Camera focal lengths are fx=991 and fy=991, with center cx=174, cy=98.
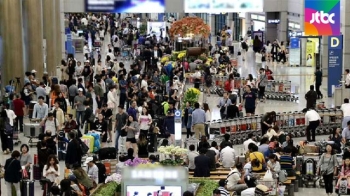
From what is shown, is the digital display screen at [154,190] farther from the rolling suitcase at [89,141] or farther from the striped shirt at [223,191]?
the rolling suitcase at [89,141]

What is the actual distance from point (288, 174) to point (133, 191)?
8.01 metres

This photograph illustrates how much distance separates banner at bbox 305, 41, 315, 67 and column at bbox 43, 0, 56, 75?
12.4 m

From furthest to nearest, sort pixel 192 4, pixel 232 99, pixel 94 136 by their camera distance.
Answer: pixel 192 4
pixel 232 99
pixel 94 136

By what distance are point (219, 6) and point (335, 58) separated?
12.0 metres

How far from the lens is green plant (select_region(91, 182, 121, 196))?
18.3 meters

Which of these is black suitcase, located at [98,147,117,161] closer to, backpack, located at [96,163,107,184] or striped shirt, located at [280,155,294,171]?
backpack, located at [96,163,107,184]

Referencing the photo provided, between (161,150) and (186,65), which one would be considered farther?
(186,65)

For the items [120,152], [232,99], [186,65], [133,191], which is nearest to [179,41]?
[186,65]

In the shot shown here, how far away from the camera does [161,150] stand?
21312 mm

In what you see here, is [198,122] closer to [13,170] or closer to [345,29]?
[13,170]

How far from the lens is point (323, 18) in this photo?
37000 mm

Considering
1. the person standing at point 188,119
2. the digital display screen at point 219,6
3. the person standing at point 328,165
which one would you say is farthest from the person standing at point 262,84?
the person standing at point 328,165

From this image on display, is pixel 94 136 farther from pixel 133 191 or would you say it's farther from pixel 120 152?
pixel 133 191

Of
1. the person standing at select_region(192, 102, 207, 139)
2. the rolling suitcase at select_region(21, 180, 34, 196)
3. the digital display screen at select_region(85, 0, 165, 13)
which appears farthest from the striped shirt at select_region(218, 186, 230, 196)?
the digital display screen at select_region(85, 0, 165, 13)
